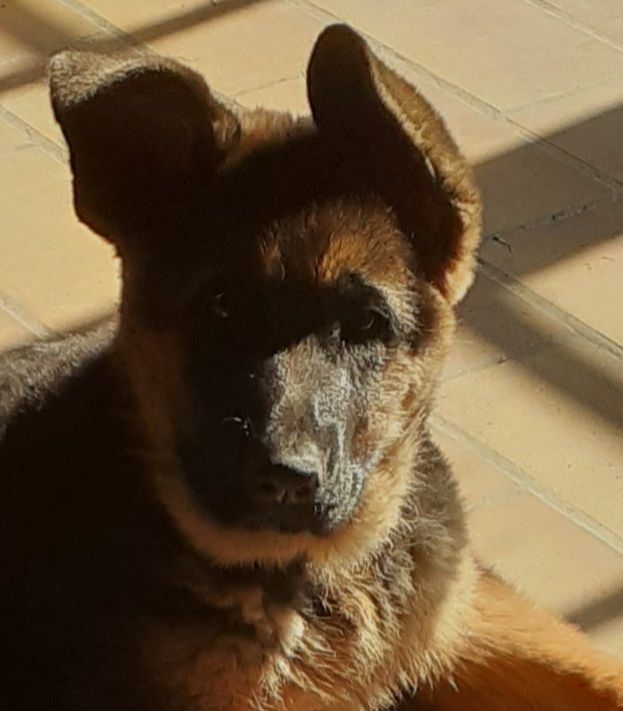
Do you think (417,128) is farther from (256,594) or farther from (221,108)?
(256,594)

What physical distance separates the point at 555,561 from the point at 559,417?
40 cm

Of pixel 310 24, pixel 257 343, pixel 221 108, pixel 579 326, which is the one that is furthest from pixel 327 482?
pixel 310 24

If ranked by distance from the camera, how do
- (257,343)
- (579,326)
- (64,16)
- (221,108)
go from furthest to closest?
1. (64,16)
2. (579,326)
3. (221,108)
4. (257,343)

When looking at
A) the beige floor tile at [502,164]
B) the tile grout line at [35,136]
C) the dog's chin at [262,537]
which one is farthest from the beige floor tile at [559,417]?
the tile grout line at [35,136]

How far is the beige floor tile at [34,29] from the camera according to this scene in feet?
16.4

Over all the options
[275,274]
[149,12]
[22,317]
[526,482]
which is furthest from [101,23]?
[275,274]

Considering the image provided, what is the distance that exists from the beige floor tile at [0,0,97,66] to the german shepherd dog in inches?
81.8

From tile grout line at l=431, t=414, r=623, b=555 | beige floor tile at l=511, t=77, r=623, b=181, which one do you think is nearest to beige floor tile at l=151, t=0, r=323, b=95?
beige floor tile at l=511, t=77, r=623, b=181

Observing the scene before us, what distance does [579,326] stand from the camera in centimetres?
412

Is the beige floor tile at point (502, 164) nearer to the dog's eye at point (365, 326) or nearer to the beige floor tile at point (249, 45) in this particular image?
the beige floor tile at point (249, 45)

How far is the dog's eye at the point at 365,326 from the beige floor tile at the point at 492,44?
2100 millimetres

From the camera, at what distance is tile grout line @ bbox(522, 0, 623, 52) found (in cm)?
516

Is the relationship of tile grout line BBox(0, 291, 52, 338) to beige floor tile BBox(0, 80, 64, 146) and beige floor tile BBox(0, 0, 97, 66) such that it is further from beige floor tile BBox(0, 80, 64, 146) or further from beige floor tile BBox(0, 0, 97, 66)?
beige floor tile BBox(0, 0, 97, 66)

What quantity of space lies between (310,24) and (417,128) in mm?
2395
